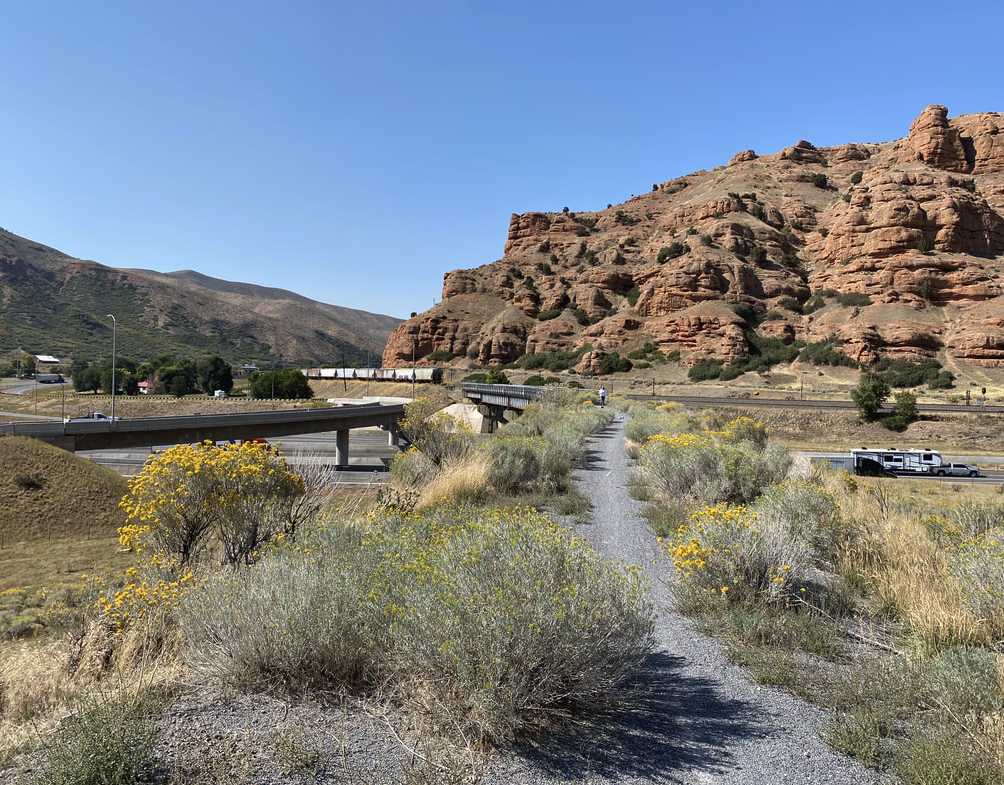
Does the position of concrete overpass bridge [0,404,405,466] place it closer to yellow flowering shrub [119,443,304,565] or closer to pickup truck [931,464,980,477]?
yellow flowering shrub [119,443,304,565]

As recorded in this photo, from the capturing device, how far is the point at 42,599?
1352cm

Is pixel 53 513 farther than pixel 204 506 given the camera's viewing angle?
Yes

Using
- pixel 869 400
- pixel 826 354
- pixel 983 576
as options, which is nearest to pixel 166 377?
pixel 826 354

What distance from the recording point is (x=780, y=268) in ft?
269

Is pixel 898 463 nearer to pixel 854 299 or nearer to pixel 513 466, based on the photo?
pixel 513 466

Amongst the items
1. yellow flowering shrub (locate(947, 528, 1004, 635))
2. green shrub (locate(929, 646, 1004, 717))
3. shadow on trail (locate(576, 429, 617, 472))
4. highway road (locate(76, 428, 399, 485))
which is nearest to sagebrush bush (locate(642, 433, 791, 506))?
shadow on trail (locate(576, 429, 617, 472))

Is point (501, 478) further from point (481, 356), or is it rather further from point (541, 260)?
point (541, 260)

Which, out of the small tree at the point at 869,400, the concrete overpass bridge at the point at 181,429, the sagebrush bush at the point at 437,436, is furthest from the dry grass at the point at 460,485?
the small tree at the point at 869,400

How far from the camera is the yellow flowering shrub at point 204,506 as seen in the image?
265 inches

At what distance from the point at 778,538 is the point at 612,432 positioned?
19856 millimetres

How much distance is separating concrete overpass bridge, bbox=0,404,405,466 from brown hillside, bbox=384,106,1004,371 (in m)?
43.9

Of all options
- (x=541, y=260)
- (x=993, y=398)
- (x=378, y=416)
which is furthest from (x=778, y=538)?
(x=541, y=260)

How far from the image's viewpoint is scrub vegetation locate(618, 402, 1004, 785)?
3.41 metres

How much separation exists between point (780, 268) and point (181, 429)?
7973cm
